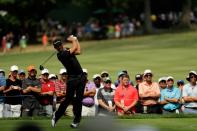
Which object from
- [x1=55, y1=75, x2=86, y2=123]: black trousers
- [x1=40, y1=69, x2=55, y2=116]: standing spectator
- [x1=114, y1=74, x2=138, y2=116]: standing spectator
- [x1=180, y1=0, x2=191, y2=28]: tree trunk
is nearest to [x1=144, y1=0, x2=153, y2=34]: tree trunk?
[x1=180, y1=0, x2=191, y2=28]: tree trunk

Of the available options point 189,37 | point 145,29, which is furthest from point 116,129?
point 145,29

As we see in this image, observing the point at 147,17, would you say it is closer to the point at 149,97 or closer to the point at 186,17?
the point at 186,17

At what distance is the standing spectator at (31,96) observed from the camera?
1689cm

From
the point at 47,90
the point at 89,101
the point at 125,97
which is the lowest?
the point at 89,101

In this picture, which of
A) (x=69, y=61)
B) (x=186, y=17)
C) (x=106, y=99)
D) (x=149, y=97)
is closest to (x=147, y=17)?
(x=186, y=17)

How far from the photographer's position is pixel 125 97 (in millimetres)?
16453

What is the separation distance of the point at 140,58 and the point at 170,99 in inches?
773

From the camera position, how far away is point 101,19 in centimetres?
7331

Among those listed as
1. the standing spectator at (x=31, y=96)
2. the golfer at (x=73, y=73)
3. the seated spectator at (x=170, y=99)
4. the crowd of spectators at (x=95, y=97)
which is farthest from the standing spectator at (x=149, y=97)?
the golfer at (x=73, y=73)

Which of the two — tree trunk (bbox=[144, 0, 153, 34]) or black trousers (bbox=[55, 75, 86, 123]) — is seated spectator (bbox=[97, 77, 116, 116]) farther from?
tree trunk (bbox=[144, 0, 153, 34])

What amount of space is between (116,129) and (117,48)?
3931 centimetres

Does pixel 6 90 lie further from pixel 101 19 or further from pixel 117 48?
pixel 101 19

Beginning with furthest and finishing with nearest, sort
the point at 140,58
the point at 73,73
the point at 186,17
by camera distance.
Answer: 1. the point at 186,17
2. the point at 140,58
3. the point at 73,73

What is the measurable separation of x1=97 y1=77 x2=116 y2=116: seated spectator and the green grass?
9900 mm
